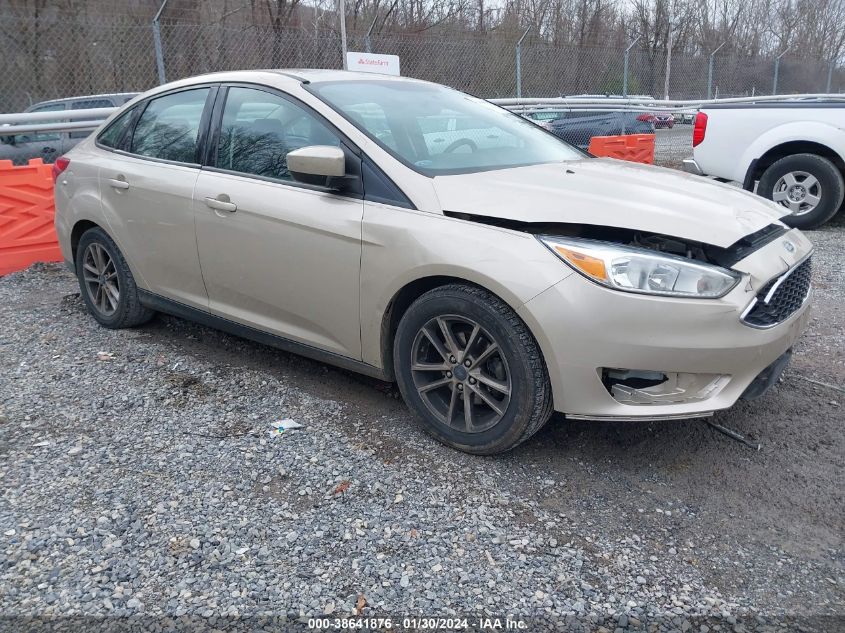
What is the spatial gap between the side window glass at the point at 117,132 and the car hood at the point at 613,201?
2.53 metres

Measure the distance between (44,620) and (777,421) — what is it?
3.16m

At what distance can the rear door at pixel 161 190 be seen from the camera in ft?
13.6

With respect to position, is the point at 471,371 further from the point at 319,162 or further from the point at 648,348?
the point at 319,162

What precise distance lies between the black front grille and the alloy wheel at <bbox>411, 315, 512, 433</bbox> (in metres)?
1.00

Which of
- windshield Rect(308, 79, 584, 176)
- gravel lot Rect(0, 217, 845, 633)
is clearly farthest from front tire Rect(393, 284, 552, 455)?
windshield Rect(308, 79, 584, 176)

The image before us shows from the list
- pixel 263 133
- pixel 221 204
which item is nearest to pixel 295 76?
pixel 263 133

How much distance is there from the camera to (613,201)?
307cm

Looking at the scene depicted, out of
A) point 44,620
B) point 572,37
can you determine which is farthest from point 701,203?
point 572,37

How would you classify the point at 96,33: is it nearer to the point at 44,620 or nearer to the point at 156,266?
the point at 156,266

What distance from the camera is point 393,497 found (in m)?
2.96

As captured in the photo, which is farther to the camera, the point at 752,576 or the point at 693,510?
the point at 693,510

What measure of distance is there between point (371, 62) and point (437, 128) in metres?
7.65

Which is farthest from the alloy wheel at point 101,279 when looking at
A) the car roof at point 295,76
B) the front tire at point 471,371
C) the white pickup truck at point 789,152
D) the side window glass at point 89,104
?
the side window glass at point 89,104

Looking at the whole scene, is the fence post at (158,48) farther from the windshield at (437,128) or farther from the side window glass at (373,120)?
the side window glass at (373,120)
